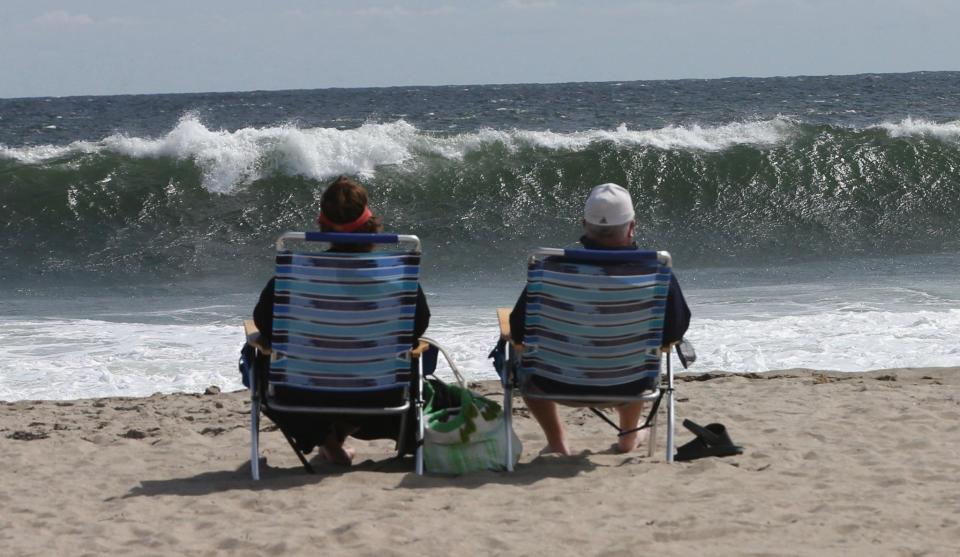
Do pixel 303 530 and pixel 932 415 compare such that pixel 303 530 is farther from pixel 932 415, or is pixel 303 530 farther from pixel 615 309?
pixel 932 415

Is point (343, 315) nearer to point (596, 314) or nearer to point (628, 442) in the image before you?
point (596, 314)

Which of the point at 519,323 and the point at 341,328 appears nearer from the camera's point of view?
the point at 341,328

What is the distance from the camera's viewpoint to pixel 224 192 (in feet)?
53.9

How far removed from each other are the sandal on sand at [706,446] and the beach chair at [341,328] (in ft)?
3.93

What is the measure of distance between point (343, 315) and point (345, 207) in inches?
16.5

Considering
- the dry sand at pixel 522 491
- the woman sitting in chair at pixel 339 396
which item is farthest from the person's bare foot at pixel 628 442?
the woman sitting in chair at pixel 339 396

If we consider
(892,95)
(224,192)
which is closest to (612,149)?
(224,192)

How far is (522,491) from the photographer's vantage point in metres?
4.42

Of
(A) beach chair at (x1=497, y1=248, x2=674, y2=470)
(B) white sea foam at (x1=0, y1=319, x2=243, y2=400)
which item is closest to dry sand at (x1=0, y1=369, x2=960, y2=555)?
(A) beach chair at (x1=497, y1=248, x2=674, y2=470)

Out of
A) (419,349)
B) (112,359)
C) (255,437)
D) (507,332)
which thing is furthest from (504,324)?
(112,359)

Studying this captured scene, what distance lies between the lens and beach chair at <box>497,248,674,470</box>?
4574 millimetres

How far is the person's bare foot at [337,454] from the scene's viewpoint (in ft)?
16.3

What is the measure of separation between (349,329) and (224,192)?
40.7 ft

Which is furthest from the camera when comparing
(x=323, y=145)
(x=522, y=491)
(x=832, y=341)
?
(x=323, y=145)
